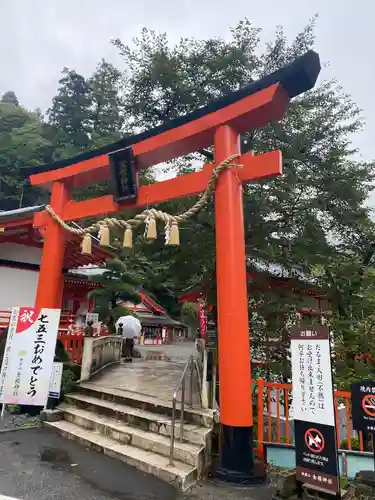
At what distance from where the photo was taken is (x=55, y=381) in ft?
24.4

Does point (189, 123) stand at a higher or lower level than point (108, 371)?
higher

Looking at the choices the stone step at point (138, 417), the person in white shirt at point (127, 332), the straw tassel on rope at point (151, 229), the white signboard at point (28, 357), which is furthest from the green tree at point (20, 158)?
the straw tassel on rope at point (151, 229)

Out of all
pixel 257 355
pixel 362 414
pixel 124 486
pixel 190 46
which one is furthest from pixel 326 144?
pixel 124 486

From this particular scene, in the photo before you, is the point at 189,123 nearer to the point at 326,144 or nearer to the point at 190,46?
the point at 326,144

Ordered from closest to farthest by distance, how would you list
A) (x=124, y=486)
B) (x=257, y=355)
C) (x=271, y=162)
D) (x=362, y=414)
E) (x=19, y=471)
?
1. (x=362, y=414)
2. (x=124, y=486)
3. (x=19, y=471)
4. (x=271, y=162)
5. (x=257, y=355)

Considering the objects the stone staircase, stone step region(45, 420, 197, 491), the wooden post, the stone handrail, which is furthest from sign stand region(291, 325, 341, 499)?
the stone handrail

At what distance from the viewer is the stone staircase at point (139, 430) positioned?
15.9ft

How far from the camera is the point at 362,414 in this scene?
412 cm

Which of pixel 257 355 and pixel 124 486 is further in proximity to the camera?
pixel 257 355

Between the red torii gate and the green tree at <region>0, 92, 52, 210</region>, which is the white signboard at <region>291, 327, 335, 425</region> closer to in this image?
the red torii gate

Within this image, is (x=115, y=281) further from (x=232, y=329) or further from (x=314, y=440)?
(x=314, y=440)

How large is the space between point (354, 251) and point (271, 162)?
8037 millimetres

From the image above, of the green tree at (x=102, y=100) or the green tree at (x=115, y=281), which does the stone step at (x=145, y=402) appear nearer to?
the green tree at (x=115, y=281)

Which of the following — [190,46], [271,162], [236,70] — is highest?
[190,46]
